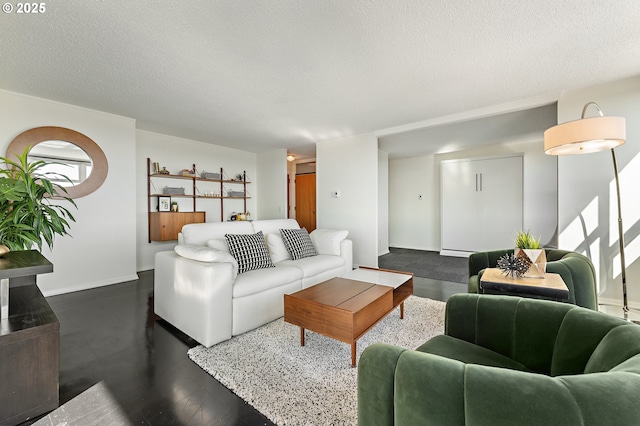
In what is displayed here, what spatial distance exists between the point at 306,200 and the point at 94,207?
4.25 metres

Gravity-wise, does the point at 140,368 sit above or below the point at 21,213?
below

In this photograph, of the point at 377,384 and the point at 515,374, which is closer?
the point at 515,374

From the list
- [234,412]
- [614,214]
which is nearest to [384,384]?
[234,412]

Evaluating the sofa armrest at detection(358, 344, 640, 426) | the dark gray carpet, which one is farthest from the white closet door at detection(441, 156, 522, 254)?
the sofa armrest at detection(358, 344, 640, 426)

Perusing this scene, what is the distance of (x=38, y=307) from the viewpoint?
159 centimetres

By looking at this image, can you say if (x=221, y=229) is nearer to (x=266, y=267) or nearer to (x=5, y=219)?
(x=266, y=267)

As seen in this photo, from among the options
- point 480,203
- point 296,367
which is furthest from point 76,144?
point 480,203

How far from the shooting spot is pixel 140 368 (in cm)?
183

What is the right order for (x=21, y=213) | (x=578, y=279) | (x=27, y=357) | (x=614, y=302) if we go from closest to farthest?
(x=27, y=357) → (x=21, y=213) → (x=578, y=279) → (x=614, y=302)

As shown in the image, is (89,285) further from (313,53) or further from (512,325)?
(512,325)

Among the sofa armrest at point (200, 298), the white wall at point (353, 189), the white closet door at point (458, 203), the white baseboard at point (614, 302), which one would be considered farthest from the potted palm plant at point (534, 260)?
the white closet door at point (458, 203)

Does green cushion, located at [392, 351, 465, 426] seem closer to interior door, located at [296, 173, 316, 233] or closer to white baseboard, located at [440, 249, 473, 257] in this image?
interior door, located at [296, 173, 316, 233]

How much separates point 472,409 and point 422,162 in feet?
22.3

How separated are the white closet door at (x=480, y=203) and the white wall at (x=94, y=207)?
21.2ft
